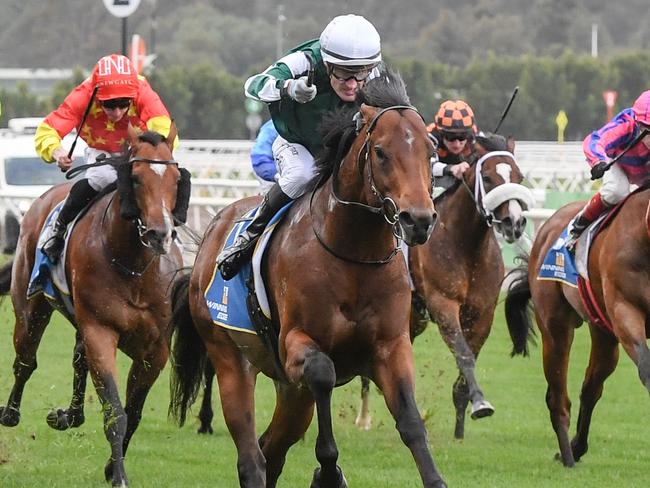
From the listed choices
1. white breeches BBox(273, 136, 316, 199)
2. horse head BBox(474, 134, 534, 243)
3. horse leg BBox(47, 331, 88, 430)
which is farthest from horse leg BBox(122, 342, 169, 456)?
horse head BBox(474, 134, 534, 243)

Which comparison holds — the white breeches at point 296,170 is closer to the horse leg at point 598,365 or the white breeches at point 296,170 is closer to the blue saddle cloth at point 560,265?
the blue saddle cloth at point 560,265

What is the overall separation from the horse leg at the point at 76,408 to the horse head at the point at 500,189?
2704 millimetres

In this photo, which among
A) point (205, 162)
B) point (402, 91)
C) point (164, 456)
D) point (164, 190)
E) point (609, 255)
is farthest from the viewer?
point (205, 162)

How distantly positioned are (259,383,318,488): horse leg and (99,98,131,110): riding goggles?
240 centimetres

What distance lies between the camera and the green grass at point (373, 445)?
27.3ft

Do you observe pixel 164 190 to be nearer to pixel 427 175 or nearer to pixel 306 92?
pixel 306 92

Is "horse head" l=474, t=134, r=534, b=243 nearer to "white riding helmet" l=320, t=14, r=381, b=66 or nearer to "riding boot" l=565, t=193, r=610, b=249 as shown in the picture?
"riding boot" l=565, t=193, r=610, b=249

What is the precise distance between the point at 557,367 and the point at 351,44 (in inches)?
149

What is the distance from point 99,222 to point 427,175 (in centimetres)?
322

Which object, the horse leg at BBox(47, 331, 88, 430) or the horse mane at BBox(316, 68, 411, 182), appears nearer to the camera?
the horse mane at BBox(316, 68, 411, 182)

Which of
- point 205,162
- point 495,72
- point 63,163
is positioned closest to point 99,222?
point 63,163

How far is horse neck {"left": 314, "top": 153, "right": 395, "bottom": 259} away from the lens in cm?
600

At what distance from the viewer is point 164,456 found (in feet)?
29.7

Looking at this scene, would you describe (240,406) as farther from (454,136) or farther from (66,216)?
(454,136)
